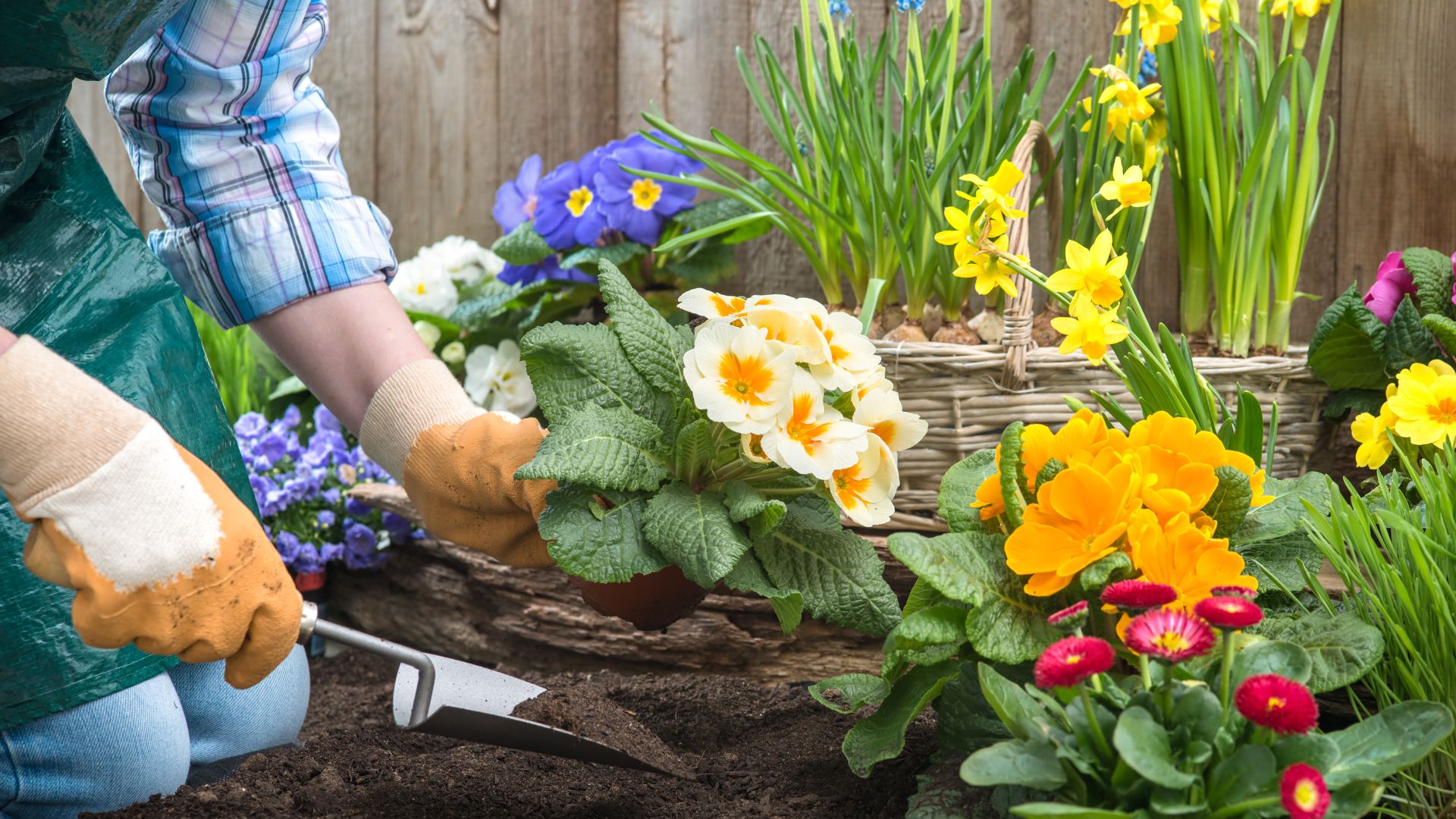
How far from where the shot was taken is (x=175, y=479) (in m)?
0.87

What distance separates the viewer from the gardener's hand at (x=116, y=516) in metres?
0.84

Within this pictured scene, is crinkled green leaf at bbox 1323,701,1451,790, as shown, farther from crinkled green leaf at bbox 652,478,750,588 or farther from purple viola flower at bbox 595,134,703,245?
purple viola flower at bbox 595,134,703,245

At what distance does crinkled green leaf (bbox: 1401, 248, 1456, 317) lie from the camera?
126cm

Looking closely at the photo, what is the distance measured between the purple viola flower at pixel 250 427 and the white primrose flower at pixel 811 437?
1312 mm

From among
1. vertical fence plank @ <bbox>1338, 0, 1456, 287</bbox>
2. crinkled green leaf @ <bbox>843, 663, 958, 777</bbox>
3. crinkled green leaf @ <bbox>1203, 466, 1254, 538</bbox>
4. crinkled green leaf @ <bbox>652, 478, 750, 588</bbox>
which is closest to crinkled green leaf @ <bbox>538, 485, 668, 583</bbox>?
crinkled green leaf @ <bbox>652, 478, 750, 588</bbox>

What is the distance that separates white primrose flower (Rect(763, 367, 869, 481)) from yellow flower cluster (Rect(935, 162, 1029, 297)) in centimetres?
19

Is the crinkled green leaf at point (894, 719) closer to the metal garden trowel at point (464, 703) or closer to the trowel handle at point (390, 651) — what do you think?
the metal garden trowel at point (464, 703)

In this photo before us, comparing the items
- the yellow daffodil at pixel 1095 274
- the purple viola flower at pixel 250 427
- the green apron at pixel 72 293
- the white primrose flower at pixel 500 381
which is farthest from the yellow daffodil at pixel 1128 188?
the purple viola flower at pixel 250 427

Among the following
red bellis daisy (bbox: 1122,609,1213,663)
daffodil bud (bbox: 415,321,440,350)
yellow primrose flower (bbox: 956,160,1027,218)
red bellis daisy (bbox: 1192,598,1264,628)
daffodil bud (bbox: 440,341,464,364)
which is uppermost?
yellow primrose flower (bbox: 956,160,1027,218)

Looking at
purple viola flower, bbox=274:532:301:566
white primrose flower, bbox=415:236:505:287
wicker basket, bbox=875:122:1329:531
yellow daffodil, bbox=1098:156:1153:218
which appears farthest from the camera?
white primrose flower, bbox=415:236:505:287

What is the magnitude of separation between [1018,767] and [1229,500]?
0.31m

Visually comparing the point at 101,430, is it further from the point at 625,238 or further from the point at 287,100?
the point at 625,238

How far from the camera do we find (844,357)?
0.98m

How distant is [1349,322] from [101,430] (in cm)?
130
